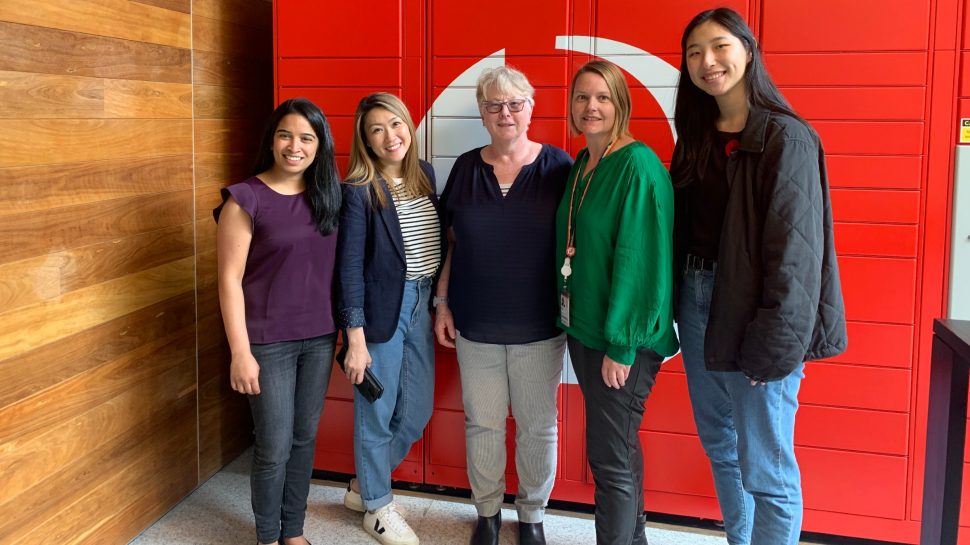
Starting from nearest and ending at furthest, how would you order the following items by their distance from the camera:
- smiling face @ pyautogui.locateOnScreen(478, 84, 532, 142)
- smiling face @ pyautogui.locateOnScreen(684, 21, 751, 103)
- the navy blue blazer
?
smiling face @ pyautogui.locateOnScreen(684, 21, 751, 103)
smiling face @ pyautogui.locateOnScreen(478, 84, 532, 142)
the navy blue blazer

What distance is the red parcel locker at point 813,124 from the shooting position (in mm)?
2350

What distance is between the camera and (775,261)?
1647mm

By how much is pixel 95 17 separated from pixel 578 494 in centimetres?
217

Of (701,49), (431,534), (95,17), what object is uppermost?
(95,17)

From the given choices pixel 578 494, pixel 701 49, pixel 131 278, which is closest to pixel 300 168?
pixel 131 278

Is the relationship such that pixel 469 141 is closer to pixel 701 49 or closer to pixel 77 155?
pixel 701 49

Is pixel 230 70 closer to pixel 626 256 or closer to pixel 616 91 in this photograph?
pixel 616 91

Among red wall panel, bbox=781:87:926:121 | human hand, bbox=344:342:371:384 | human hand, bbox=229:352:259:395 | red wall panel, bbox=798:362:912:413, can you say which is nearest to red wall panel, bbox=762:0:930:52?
red wall panel, bbox=781:87:926:121

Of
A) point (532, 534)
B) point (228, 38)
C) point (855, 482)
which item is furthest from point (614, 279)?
point (228, 38)

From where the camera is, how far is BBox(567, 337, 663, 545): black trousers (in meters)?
1.98

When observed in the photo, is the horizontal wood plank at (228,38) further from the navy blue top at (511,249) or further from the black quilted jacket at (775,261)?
the black quilted jacket at (775,261)

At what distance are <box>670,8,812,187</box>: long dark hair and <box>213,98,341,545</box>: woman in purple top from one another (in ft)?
3.16

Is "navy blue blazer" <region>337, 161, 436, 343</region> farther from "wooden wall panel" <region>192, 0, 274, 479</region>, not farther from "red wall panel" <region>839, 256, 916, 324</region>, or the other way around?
"red wall panel" <region>839, 256, 916, 324</region>

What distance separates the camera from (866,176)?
2.39 meters
